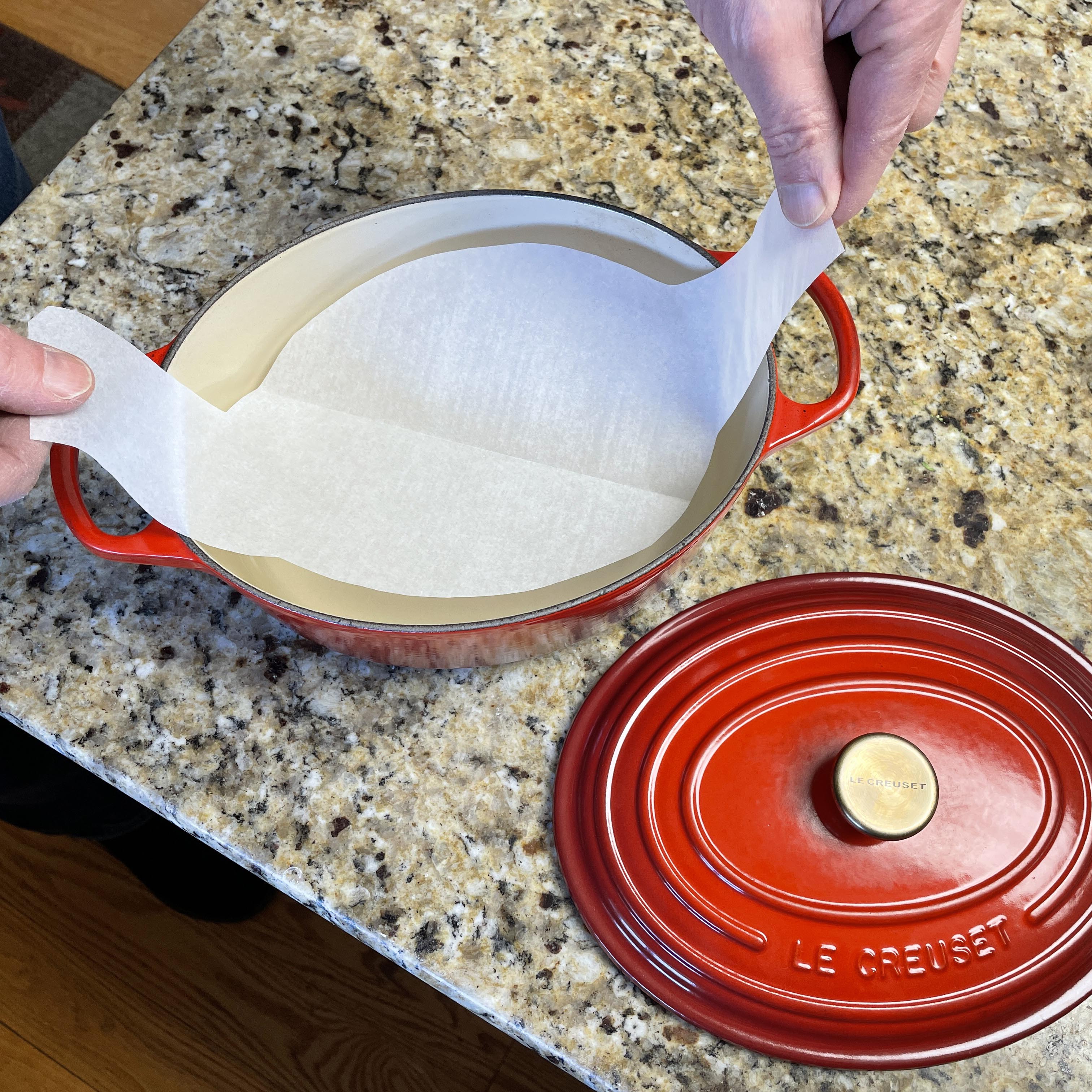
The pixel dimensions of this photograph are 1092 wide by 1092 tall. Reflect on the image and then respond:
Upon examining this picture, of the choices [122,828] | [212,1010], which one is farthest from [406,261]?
[212,1010]

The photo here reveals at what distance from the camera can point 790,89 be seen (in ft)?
1.58

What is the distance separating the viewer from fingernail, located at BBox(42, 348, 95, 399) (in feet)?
1.58

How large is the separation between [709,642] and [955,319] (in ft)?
1.04

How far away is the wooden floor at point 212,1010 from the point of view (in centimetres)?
104

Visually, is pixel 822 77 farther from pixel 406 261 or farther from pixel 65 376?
pixel 65 376

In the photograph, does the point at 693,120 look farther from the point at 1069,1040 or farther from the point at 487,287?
the point at 1069,1040

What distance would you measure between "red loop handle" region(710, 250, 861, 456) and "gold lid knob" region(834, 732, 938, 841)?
17 cm

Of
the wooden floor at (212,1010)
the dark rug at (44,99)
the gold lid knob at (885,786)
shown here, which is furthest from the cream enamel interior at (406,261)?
the dark rug at (44,99)

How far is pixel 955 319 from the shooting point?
0.68 m

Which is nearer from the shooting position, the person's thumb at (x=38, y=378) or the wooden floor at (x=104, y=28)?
the person's thumb at (x=38, y=378)

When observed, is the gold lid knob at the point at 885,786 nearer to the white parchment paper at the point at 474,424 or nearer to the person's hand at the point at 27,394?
the white parchment paper at the point at 474,424

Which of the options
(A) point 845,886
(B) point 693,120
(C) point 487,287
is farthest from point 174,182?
(A) point 845,886

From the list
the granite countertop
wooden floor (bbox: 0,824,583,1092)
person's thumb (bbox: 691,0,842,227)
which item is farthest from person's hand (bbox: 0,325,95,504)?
wooden floor (bbox: 0,824,583,1092)

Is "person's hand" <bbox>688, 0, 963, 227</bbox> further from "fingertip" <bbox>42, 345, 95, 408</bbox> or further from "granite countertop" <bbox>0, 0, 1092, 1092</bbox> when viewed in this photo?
"fingertip" <bbox>42, 345, 95, 408</bbox>
